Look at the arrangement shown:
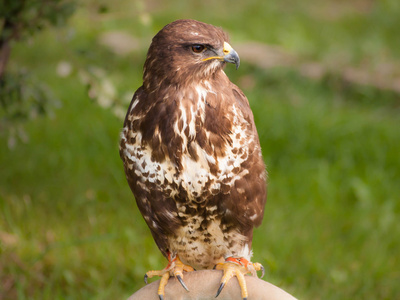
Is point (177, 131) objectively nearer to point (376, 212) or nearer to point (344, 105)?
point (376, 212)

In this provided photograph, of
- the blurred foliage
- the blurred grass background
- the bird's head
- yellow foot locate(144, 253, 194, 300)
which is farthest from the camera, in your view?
the blurred grass background

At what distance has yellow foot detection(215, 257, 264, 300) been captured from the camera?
80.0 inches

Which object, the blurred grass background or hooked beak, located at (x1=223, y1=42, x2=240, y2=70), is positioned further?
the blurred grass background

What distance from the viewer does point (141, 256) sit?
12.4 ft

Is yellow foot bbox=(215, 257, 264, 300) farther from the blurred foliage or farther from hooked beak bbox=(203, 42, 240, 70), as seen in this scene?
the blurred foliage

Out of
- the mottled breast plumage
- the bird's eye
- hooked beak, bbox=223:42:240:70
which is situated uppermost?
the bird's eye

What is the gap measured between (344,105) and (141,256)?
347 cm

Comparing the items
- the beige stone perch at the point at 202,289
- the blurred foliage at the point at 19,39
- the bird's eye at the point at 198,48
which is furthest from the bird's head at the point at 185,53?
the blurred foliage at the point at 19,39

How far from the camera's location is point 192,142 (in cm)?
201

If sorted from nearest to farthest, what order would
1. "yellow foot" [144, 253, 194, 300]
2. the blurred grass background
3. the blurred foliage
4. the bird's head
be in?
the bird's head → "yellow foot" [144, 253, 194, 300] → the blurred foliage → the blurred grass background

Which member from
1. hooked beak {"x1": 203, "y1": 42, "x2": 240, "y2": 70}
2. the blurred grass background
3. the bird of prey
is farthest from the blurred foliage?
hooked beak {"x1": 203, "y1": 42, "x2": 240, "y2": 70}

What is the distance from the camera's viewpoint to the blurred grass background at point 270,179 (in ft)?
12.0

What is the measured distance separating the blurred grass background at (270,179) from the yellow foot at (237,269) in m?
1.31

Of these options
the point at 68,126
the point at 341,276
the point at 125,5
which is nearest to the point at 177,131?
the point at 341,276
